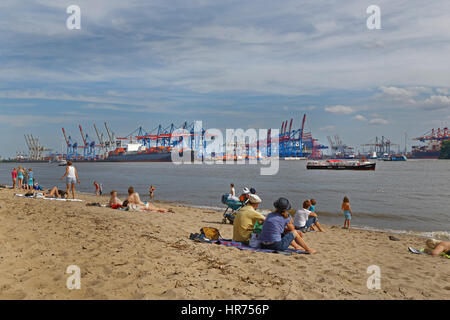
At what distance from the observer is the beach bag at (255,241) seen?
212 inches

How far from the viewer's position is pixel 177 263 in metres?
4.25

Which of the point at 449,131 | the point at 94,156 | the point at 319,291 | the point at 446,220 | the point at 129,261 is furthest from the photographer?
the point at 94,156

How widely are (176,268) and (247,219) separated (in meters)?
1.82

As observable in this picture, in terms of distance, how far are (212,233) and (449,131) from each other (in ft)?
559

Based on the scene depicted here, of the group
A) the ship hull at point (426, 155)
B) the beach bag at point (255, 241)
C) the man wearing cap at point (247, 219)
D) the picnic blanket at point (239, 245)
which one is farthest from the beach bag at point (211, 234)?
the ship hull at point (426, 155)

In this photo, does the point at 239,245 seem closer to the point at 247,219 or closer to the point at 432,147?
the point at 247,219

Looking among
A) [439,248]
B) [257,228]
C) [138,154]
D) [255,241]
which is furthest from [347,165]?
[138,154]

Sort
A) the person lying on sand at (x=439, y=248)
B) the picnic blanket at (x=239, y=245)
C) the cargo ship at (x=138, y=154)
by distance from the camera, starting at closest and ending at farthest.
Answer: the picnic blanket at (x=239, y=245)
the person lying on sand at (x=439, y=248)
the cargo ship at (x=138, y=154)

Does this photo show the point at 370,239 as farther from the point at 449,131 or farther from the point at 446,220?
the point at 449,131

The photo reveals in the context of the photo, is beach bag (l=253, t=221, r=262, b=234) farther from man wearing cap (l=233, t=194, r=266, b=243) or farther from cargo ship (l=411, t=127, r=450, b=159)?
cargo ship (l=411, t=127, r=450, b=159)

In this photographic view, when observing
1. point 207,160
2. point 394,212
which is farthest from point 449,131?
point 394,212

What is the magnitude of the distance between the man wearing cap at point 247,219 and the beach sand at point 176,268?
1.27 feet

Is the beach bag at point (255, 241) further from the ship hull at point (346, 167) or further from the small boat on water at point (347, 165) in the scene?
the ship hull at point (346, 167)

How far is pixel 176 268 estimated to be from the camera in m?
4.04
